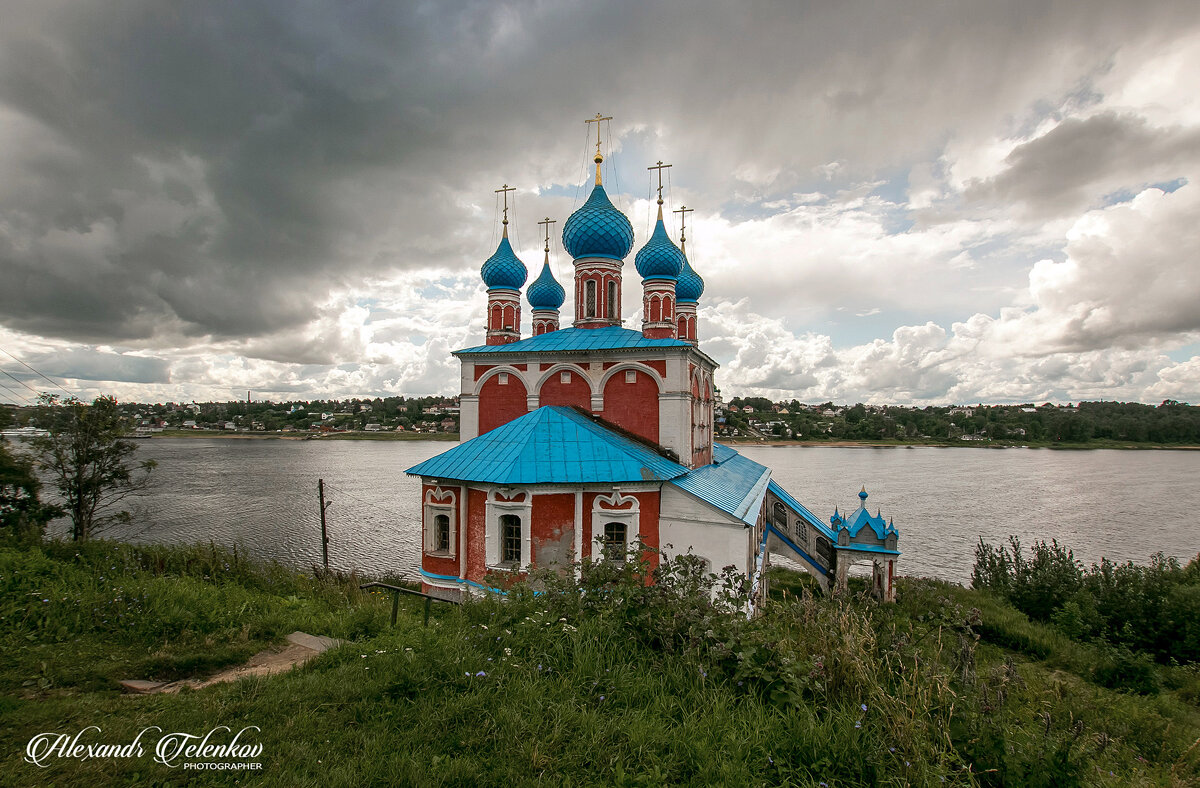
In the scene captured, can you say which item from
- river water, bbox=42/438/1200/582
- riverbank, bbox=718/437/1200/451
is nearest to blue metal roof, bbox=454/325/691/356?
river water, bbox=42/438/1200/582

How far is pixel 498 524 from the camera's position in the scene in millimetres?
11938

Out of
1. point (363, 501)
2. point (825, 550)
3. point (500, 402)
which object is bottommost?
point (363, 501)

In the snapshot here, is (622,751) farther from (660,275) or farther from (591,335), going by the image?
(660,275)

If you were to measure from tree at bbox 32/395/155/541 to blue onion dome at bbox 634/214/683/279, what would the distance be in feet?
59.4

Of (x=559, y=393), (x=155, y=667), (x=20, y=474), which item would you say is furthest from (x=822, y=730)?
(x=20, y=474)

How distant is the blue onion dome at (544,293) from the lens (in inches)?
789

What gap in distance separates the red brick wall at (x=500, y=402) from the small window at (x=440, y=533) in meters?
3.56

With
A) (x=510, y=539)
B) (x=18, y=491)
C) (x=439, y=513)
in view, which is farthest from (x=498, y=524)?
(x=18, y=491)

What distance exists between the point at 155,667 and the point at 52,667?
0.78 m

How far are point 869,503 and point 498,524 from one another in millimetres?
33698

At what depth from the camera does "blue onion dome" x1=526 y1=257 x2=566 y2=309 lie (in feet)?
65.7

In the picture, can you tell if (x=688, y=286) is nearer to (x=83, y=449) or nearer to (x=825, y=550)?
(x=825, y=550)

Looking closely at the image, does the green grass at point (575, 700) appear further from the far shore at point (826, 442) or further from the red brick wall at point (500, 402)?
the far shore at point (826, 442)

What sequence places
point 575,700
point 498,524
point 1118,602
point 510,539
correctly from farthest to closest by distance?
point 1118,602 → point 510,539 → point 498,524 → point 575,700
